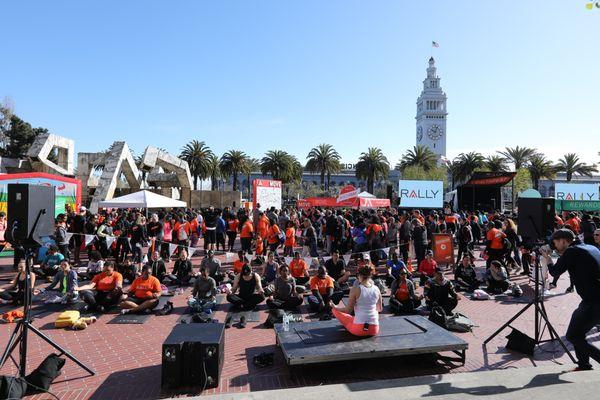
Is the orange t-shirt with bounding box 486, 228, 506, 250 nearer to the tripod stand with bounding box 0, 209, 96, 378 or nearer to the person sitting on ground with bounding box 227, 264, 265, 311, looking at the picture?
the person sitting on ground with bounding box 227, 264, 265, 311

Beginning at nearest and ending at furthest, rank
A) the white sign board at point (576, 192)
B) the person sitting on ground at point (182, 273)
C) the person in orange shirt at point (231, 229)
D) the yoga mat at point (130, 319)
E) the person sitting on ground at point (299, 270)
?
the yoga mat at point (130, 319)
the person sitting on ground at point (299, 270)
the person sitting on ground at point (182, 273)
the person in orange shirt at point (231, 229)
the white sign board at point (576, 192)

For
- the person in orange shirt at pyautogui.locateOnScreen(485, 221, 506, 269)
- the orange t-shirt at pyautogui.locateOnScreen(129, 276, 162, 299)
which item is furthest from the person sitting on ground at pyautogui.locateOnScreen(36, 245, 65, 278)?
the person in orange shirt at pyautogui.locateOnScreen(485, 221, 506, 269)

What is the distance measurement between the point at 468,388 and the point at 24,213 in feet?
18.8

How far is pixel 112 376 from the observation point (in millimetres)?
5777

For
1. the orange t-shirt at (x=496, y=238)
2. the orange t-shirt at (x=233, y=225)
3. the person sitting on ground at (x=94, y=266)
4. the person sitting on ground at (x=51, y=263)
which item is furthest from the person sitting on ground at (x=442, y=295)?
the person sitting on ground at (x=51, y=263)

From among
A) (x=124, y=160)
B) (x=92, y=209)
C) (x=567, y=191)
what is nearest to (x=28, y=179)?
(x=92, y=209)

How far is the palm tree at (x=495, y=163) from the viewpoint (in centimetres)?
5553

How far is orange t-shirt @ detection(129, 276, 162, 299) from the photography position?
30.5 ft

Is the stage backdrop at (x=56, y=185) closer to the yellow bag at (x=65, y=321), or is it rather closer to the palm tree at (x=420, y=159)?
the yellow bag at (x=65, y=321)

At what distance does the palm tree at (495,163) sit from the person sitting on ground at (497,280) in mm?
49163

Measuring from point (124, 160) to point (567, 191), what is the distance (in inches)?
1260

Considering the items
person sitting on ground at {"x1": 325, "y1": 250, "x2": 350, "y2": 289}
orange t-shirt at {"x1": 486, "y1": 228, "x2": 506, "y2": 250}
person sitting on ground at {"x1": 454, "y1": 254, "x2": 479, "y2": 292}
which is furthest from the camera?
orange t-shirt at {"x1": 486, "y1": 228, "x2": 506, "y2": 250}

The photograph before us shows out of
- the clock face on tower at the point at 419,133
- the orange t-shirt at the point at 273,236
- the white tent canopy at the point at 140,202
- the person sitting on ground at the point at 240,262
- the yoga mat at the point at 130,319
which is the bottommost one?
the yoga mat at the point at 130,319

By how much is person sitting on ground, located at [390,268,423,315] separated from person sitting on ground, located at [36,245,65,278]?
9444mm
